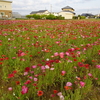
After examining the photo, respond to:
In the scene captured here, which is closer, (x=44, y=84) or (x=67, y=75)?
(x=44, y=84)

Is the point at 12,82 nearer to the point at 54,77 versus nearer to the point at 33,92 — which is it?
the point at 33,92

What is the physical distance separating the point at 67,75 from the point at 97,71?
0.68m

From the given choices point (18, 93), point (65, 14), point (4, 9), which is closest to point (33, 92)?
point (18, 93)

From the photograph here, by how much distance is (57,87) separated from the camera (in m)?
2.18

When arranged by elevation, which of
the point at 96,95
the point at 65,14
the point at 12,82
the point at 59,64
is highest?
the point at 65,14

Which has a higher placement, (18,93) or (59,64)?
(59,64)

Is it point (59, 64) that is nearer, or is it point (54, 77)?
point (54, 77)

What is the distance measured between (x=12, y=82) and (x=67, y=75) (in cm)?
109

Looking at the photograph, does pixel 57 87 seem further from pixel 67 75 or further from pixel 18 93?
pixel 18 93

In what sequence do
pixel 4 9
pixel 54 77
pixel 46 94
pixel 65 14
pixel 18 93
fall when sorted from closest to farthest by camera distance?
1. pixel 18 93
2. pixel 46 94
3. pixel 54 77
4. pixel 4 9
5. pixel 65 14

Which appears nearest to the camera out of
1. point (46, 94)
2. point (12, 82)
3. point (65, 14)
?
point (46, 94)

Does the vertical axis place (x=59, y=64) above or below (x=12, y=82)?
above

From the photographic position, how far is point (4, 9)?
179ft

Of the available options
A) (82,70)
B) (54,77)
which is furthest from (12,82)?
(82,70)
